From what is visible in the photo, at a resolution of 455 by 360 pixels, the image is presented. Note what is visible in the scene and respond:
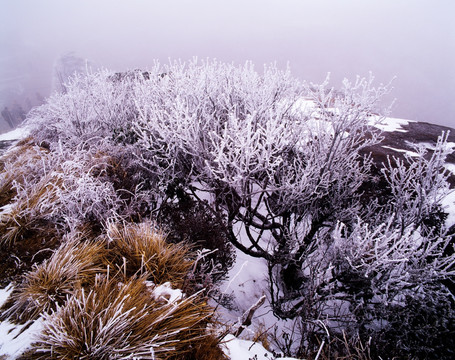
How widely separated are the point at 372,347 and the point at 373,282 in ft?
3.97

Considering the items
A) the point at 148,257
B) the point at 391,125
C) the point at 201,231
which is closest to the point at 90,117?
the point at 201,231

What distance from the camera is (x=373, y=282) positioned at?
4.38m

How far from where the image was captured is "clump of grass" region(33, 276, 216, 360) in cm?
170

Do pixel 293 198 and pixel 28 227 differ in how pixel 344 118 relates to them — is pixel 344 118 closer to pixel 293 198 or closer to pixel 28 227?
pixel 293 198

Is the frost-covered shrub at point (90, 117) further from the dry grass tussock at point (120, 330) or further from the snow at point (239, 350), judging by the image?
the snow at point (239, 350)

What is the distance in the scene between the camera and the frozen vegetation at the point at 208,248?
2084mm

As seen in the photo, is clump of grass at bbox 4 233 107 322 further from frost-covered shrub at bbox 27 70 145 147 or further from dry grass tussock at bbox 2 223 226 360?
frost-covered shrub at bbox 27 70 145 147

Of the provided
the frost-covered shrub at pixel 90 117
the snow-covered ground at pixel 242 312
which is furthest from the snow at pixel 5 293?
the frost-covered shrub at pixel 90 117

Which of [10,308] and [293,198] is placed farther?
[293,198]

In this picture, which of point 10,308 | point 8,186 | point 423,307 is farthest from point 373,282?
point 8,186

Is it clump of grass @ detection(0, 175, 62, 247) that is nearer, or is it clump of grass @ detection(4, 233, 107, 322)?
clump of grass @ detection(4, 233, 107, 322)

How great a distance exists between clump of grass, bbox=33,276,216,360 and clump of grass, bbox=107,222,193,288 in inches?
25.8

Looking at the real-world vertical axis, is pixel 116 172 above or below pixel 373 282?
above

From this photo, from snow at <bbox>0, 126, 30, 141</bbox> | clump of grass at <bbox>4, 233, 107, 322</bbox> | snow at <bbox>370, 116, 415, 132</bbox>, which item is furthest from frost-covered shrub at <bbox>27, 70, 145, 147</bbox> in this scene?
snow at <bbox>370, 116, 415, 132</bbox>
